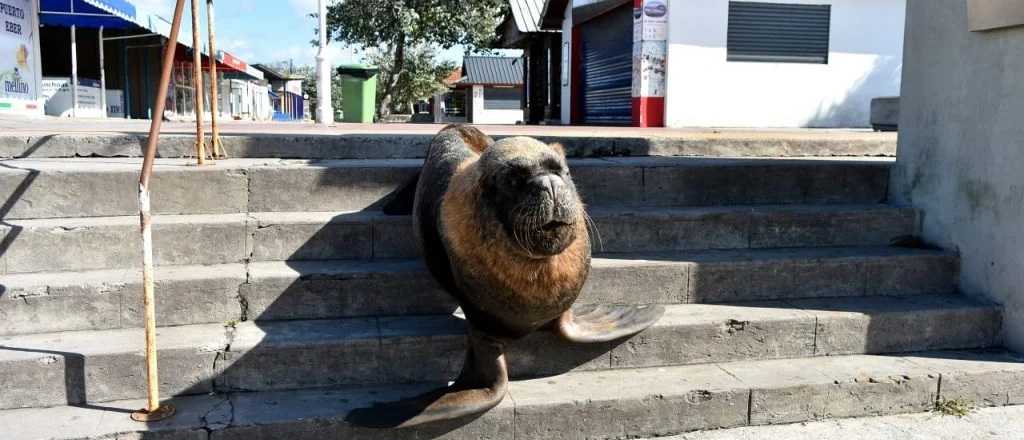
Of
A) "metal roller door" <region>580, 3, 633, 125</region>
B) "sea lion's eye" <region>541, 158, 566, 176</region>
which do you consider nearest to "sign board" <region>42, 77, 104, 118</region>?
"metal roller door" <region>580, 3, 633, 125</region>

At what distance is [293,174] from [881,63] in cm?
1169

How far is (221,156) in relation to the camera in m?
4.68

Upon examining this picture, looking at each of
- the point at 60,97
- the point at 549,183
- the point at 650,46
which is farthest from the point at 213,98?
the point at 60,97

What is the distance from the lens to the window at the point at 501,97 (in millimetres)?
39031

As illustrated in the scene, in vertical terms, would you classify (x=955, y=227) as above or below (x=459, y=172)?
below

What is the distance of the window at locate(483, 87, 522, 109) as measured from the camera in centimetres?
3903

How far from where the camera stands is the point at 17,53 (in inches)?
567

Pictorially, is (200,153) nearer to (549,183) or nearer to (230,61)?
(549,183)

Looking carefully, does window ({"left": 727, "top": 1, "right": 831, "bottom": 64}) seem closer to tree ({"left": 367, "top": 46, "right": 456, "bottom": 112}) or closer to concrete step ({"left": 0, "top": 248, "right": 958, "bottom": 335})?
concrete step ({"left": 0, "top": 248, "right": 958, "bottom": 335})

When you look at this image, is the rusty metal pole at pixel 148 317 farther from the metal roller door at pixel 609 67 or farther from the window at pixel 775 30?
the window at pixel 775 30

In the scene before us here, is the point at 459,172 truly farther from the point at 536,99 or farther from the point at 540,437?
the point at 536,99

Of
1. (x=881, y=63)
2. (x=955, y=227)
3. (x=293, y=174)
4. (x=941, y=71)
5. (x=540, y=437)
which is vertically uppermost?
(x=881, y=63)

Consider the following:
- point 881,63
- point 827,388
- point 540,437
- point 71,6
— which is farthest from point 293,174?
point 71,6

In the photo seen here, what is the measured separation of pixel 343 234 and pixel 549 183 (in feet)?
5.80
